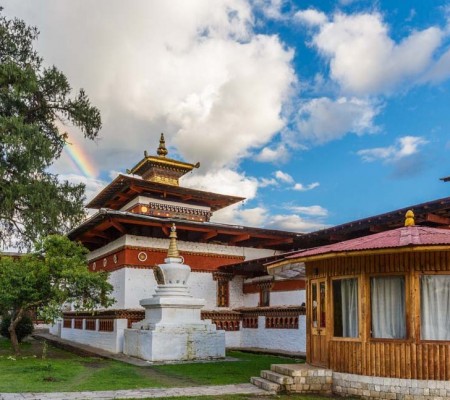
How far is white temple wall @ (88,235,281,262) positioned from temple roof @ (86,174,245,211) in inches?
140

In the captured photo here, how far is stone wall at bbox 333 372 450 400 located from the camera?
30.2ft

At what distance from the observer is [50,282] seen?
16688 mm

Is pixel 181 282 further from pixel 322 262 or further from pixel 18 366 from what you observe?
pixel 322 262

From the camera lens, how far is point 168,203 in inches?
1057

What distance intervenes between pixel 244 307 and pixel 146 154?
10.9 meters

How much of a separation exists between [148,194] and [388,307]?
59.3ft

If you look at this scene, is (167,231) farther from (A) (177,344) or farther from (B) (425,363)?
(B) (425,363)

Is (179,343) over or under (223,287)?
under

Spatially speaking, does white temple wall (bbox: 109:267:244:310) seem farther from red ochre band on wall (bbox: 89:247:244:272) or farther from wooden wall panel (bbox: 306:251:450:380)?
wooden wall panel (bbox: 306:251:450:380)

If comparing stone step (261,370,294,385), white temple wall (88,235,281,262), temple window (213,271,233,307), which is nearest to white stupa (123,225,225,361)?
white temple wall (88,235,281,262)

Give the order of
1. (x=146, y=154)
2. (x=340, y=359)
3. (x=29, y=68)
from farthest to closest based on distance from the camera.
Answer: (x=146, y=154)
(x=29, y=68)
(x=340, y=359)

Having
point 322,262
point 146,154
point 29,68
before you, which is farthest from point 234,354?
point 29,68

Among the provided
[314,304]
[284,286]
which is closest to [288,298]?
[284,286]

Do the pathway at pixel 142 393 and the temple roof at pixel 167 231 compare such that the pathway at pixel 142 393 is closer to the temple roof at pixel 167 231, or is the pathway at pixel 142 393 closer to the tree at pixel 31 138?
the temple roof at pixel 167 231
